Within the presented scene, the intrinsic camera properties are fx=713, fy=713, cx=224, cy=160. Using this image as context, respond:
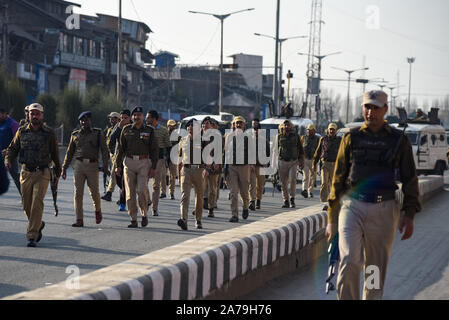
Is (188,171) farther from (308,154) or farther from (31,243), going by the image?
(308,154)

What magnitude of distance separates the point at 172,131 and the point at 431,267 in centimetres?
1087

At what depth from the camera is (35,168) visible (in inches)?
394

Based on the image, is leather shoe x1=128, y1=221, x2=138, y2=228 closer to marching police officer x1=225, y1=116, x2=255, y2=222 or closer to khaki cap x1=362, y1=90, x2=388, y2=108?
marching police officer x1=225, y1=116, x2=255, y2=222

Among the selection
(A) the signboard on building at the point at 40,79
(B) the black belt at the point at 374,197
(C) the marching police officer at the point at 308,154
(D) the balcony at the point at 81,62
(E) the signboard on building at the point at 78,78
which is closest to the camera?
(B) the black belt at the point at 374,197

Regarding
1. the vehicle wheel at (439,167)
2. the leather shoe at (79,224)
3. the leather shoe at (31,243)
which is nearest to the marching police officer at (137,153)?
the leather shoe at (79,224)

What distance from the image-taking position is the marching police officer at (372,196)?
579 centimetres

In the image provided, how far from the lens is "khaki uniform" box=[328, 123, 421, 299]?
19.0 feet

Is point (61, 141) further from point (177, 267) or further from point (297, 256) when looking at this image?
point (177, 267)

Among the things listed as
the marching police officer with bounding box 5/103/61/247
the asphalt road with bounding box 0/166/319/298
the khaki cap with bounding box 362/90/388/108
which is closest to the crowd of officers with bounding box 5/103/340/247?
the marching police officer with bounding box 5/103/61/247

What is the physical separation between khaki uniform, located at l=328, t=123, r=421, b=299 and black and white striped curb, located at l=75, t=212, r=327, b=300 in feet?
4.05

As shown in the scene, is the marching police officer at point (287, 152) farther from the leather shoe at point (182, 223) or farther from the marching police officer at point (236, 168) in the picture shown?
the leather shoe at point (182, 223)

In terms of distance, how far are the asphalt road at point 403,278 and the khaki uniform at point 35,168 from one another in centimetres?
365

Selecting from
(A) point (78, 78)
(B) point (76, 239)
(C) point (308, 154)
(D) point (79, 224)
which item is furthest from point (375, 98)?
(A) point (78, 78)
